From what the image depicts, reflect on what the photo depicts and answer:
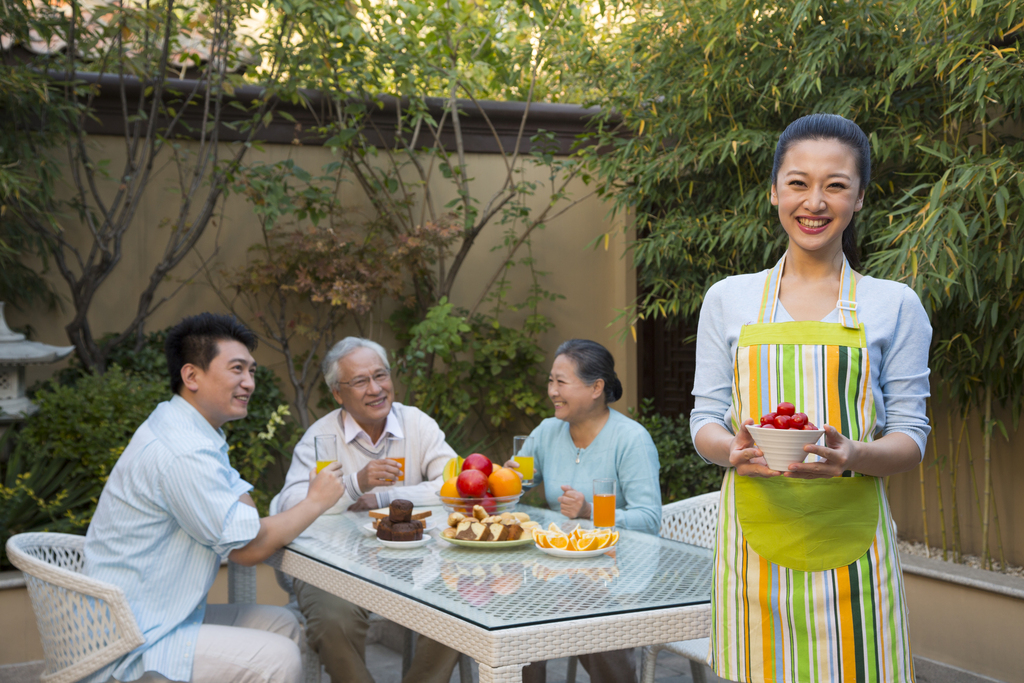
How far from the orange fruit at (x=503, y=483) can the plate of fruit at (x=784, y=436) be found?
128 cm

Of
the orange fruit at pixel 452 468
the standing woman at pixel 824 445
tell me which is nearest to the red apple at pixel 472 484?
the orange fruit at pixel 452 468

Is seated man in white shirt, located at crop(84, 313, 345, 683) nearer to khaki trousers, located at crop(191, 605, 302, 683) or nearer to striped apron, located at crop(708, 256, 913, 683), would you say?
khaki trousers, located at crop(191, 605, 302, 683)

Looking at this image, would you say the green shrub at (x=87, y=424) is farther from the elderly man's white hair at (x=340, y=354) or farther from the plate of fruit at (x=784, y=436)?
the plate of fruit at (x=784, y=436)

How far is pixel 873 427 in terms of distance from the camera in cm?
141

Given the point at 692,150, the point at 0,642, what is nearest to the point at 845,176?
the point at 692,150

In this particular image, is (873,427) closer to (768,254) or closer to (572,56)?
(768,254)

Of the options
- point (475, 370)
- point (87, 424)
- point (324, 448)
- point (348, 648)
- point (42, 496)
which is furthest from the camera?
point (475, 370)

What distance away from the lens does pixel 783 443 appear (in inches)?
50.4

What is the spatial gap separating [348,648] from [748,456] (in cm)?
178

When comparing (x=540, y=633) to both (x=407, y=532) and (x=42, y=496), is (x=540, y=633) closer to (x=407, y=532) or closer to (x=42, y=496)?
(x=407, y=532)

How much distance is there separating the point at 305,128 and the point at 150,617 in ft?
12.1

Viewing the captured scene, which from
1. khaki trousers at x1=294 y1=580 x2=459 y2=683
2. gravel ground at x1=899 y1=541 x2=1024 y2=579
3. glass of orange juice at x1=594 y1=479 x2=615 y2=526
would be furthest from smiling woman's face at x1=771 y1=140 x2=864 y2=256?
gravel ground at x1=899 y1=541 x2=1024 y2=579

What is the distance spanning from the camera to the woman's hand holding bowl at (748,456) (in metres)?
1.34

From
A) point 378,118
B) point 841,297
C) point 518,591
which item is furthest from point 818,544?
point 378,118
